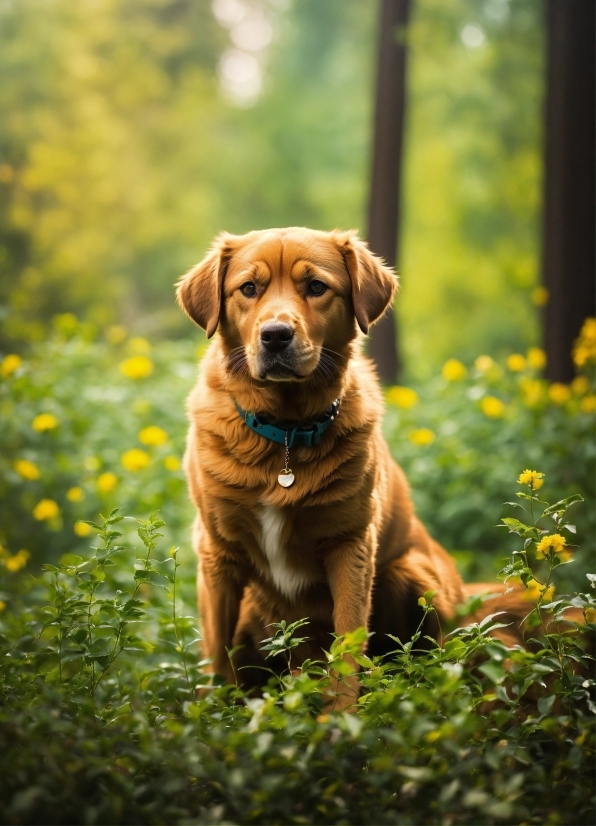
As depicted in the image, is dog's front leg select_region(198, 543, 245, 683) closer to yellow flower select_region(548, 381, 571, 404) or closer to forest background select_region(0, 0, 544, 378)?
yellow flower select_region(548, 381, 571, 404)

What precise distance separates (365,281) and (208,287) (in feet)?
2.02

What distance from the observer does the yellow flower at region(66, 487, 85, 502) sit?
16.0 feet

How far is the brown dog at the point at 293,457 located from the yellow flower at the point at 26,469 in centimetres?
184

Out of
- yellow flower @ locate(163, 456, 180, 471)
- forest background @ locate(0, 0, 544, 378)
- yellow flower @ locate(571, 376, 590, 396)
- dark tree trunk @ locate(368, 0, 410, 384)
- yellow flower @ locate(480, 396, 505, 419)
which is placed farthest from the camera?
forest background @ locate(0, 0, 544, 378)

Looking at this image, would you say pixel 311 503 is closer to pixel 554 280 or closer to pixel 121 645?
pixel 121 645

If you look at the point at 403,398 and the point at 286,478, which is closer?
the point at 286,478

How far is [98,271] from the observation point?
14.9m

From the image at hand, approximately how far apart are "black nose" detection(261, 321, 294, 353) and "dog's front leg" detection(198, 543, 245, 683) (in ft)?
2.63

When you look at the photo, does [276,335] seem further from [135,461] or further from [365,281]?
[135,461]

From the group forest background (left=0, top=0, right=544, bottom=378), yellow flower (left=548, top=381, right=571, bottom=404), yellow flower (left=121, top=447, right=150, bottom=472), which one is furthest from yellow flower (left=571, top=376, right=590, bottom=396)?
→ forest background (left=0, top=0, right=544, bottom=378)

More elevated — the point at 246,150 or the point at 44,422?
the point at 246,150

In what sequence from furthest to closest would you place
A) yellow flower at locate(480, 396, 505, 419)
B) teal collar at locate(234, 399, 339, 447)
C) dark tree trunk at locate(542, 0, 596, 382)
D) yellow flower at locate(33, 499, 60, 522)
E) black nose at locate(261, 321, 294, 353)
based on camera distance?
1. dark tree trunk at locate(542, 0, 596, 382)
2. yellow flower at locate(480, 396, 505, 419)
3. yellow flower at locate(33, 499, 60, 522)
4. teal collar at locate(234, 399, 339, 447)
5. black nose at locate(261, 321, 294, 353)

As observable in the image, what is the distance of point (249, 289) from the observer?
324cm

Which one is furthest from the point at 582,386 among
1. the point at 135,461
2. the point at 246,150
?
the point at 246,150
